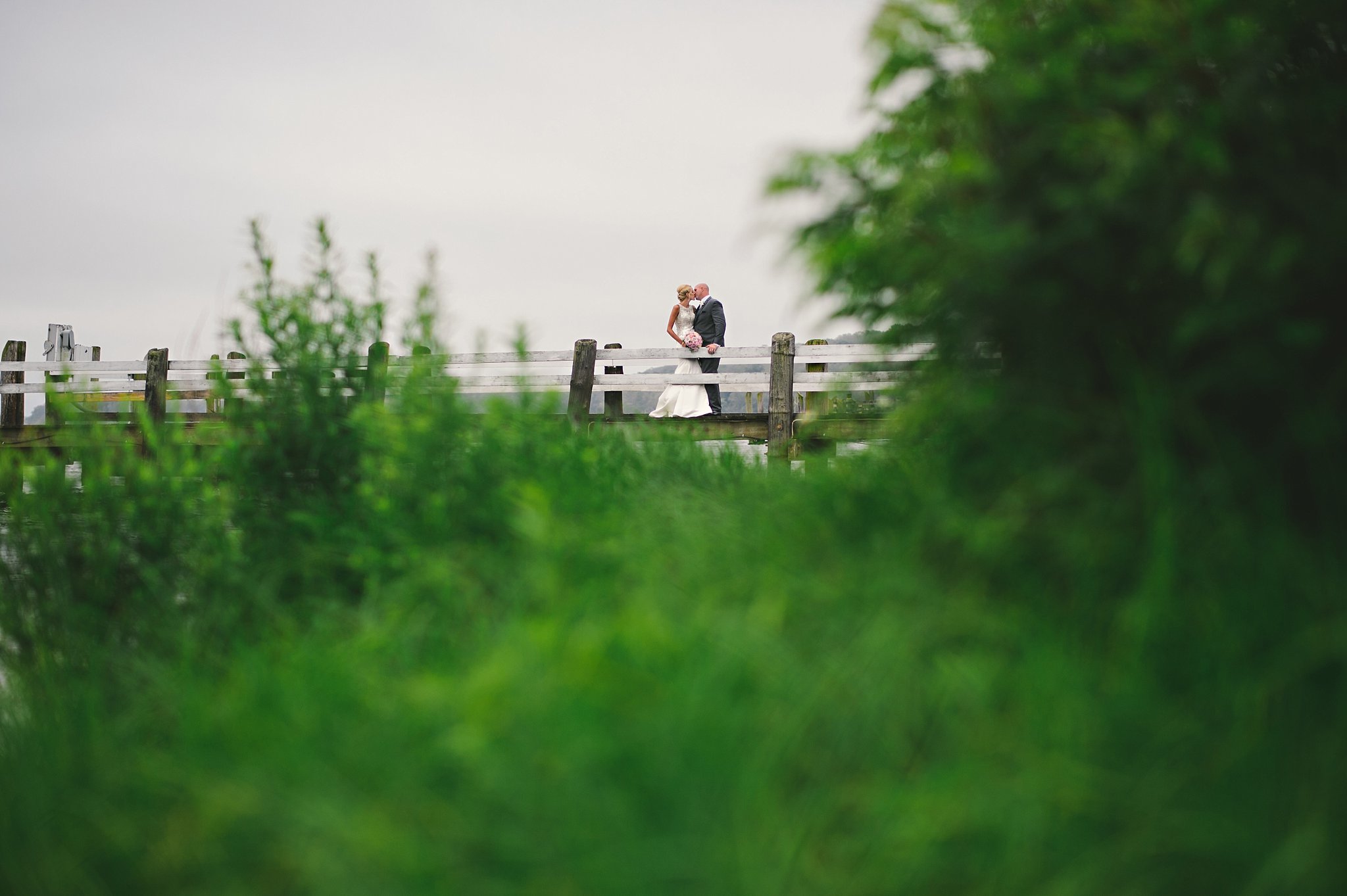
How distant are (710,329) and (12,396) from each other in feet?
39.2

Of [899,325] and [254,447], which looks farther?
[254,447]

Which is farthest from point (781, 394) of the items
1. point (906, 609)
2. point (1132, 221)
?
point (906, 609)

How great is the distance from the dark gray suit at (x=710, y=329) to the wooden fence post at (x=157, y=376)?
24.4 feet

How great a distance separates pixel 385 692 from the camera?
2.04 meters

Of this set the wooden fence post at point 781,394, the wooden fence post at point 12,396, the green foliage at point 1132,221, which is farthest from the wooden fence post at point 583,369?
the wooden fence post at point 12,396

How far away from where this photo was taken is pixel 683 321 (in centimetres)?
1262

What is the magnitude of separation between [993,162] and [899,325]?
703 mm

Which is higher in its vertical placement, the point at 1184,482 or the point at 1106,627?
the point at 1184,482

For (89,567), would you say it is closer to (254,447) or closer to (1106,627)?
(254,447)

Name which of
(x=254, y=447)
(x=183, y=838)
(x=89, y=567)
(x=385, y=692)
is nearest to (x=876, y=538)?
(x=385, y=692)

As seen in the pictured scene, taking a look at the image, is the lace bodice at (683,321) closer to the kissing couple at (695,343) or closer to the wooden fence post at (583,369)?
the kissing couple at (695,343)

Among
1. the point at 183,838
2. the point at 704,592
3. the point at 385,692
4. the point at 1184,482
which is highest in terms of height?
the point at 1184,482

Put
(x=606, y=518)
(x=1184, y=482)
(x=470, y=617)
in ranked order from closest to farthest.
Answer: (x=1184, y=482)
(x=470, y=617)
(x=606, y=518)

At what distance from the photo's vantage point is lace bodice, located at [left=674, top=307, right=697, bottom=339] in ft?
41.2
